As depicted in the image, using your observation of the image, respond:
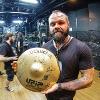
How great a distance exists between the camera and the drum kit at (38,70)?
4.38ft

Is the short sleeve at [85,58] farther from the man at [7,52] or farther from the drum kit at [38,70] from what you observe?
the man at [7,52]

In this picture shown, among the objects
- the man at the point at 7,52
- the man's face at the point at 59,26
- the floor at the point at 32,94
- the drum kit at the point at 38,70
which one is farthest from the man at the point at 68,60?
the floor at the point at 32,94

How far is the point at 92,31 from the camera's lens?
9.83 metres

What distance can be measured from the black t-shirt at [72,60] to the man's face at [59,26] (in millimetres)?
112

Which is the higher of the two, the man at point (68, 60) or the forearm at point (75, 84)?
the man at point (68, 60)

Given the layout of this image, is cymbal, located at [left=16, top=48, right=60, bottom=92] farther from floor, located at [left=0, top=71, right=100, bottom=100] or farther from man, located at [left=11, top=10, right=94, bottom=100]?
floor, located at [left=0, top=71, right=100, bottom=100]

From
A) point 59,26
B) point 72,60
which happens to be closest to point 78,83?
point 72,60

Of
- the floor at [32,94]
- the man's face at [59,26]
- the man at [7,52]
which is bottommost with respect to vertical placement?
the floor at [32,94]

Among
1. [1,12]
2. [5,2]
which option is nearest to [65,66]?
[5,2]

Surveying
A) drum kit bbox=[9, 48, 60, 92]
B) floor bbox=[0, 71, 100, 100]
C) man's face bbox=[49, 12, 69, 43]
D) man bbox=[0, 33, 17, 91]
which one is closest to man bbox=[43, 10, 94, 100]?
man's face bbox=[49, 12, 69, 43]

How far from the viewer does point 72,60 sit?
184cm

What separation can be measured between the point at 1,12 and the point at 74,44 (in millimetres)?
14972

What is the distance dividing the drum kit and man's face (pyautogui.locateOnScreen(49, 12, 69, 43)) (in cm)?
41

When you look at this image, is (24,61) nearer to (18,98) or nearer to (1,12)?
(18,98)
